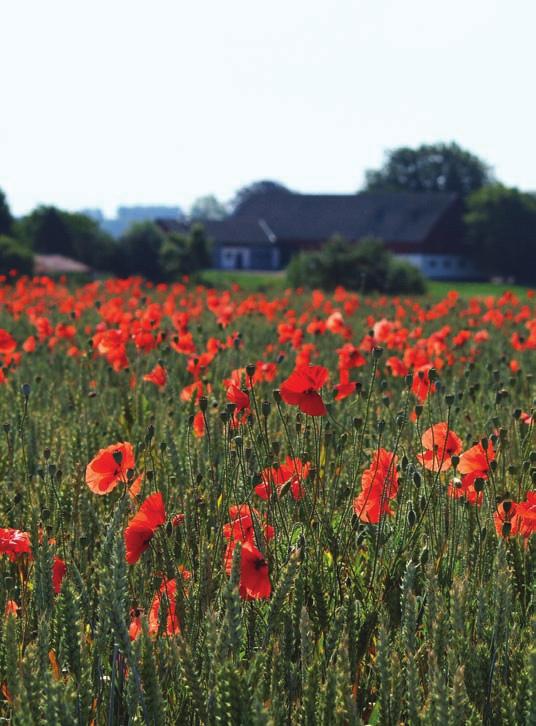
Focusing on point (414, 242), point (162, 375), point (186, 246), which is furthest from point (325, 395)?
point (414, 242)

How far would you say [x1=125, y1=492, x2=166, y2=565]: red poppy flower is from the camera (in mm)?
2252

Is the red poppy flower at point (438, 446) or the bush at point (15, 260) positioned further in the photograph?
the bush at point (15, 260)

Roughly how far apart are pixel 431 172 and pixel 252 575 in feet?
268

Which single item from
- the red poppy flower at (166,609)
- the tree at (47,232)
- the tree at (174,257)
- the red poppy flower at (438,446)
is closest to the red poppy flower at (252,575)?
the red poppy flower at (166,609)

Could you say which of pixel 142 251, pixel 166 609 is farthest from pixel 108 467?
pixel 142 251

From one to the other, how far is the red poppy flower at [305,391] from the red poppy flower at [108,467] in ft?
1.51

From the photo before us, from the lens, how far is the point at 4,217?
150 feet

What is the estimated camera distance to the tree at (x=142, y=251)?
151 ft

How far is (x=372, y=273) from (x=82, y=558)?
2381cm

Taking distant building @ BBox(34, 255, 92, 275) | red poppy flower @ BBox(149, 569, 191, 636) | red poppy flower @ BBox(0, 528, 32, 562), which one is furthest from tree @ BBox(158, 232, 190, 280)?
red poppy flower @ BBox(149, 569, 191, 636)

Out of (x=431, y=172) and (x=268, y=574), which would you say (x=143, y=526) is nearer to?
(x=268, y=574)

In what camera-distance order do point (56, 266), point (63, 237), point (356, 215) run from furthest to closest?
1. point (356, 215)
2. point (63, 237)
3. point (56, 266)

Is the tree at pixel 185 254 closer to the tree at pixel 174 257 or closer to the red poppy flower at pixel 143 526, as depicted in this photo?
the tree at pixel 174 257

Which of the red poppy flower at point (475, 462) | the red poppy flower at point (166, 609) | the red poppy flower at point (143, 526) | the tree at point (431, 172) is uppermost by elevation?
the tree at point (431, 172)
